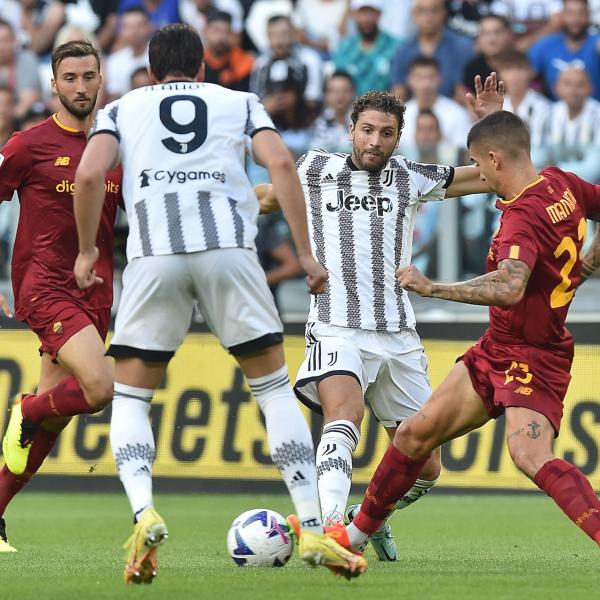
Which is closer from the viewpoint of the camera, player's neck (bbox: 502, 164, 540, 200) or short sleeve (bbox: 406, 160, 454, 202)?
player's neck (bbox: 502, 164, 540, 200)

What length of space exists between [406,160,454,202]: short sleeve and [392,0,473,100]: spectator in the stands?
7.00 m

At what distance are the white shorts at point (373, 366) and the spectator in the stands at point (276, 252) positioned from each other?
16.6ft

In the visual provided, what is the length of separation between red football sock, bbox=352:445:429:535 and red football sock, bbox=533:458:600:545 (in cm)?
86

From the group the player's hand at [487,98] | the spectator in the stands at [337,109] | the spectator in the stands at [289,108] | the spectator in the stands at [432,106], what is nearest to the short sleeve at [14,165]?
the player's hand at [487,98]

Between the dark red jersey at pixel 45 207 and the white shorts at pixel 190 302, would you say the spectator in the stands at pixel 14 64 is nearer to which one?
the dark red jersey at pixel 45 207

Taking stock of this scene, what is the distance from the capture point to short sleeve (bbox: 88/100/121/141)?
5.56m

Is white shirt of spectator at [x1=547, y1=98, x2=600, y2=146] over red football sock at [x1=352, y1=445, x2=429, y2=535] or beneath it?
over

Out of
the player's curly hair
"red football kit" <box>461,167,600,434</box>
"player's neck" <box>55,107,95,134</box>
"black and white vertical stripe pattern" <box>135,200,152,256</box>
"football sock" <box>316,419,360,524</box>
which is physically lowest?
"football sock" <box>316,419,360,524</box>

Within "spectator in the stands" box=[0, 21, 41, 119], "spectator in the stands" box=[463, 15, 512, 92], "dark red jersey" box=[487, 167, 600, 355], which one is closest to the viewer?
"dark red jersey" box=[487, 167, 600, 355]

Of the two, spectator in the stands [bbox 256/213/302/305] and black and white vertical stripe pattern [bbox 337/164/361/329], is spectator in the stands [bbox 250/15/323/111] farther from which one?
black and white vertical stripe pattern [bbox 337/164/361/329]

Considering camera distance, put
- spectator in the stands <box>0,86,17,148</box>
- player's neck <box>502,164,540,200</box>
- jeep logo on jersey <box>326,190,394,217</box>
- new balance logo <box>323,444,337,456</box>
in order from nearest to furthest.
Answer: player's neck <box>502,164,540,200</box>
new balance logo <box>323,444,337,456</box>
jeep logo on jersey <box>326,190,394,217</box>
spectator in the stands <box>0,86,17,148</box>

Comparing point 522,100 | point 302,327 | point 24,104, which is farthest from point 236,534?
point 24,104

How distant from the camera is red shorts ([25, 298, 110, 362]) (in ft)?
24.4

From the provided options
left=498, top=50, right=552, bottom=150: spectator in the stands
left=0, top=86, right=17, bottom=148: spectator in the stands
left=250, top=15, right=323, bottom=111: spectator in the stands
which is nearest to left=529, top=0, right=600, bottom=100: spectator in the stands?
left=498, top=50, right=552, bottom=150: spectator in the stands
